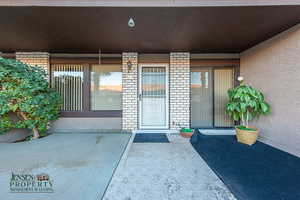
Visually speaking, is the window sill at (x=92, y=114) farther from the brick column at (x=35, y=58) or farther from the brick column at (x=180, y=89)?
the brick column at (x=180, y=89)

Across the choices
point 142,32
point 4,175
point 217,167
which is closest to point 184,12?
point 142,32

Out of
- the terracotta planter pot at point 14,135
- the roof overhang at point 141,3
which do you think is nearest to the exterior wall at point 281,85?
the roof overhang at point 141,3

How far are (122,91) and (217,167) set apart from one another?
3025 mm

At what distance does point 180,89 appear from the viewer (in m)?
4.16

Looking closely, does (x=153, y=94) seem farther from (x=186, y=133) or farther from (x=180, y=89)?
(x=186, y=133)

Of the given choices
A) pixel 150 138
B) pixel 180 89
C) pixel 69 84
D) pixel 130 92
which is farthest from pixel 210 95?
pixel 69 84

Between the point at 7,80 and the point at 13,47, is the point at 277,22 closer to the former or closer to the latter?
the point at 7,80

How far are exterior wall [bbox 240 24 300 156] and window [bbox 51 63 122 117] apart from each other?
3.68 m

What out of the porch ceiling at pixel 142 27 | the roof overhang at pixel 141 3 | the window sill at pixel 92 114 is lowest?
the window sill at pixel 92 114

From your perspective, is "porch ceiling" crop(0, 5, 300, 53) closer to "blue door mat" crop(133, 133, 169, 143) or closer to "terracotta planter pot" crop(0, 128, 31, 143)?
"terracotta planter pot" crop(0, 128, 31, 143)

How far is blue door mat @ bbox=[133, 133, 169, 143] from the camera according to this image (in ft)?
11.3

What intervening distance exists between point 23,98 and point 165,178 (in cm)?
361

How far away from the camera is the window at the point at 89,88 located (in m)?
4.27

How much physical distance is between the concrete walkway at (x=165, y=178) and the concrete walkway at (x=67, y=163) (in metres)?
0.20
